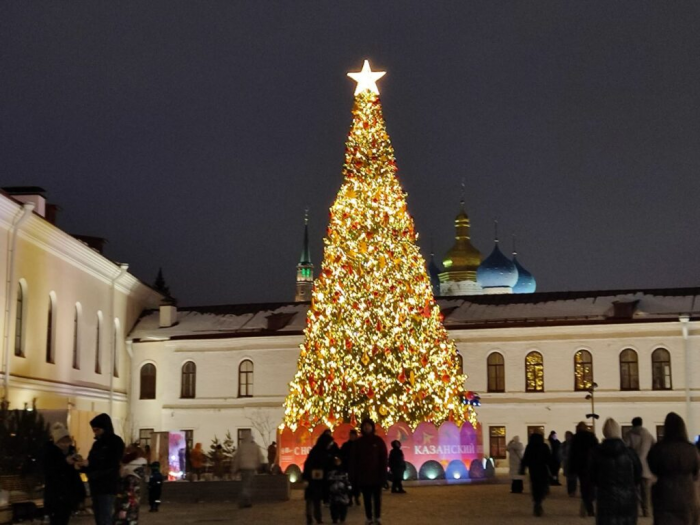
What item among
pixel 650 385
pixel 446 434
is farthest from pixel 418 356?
pixel 650 385

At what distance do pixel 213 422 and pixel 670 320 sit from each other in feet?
62.3

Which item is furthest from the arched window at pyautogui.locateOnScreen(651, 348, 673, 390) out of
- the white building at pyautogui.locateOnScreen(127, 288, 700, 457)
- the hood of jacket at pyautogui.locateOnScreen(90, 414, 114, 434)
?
the hood of jacket at pyautogui.locateOnScreen(90, 414, 114, 434)

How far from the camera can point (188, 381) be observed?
48562 millimetres

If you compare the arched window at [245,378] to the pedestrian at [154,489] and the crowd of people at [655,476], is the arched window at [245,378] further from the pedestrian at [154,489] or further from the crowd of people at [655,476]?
the crowd of people at [655,476]

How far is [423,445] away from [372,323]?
3.64 m

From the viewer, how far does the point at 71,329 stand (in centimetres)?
3997

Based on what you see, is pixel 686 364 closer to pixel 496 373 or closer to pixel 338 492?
pixel 496 373

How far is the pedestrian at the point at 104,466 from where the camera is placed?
13070 mm

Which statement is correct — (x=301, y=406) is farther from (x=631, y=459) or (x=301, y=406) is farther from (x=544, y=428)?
(x=631, y=459)

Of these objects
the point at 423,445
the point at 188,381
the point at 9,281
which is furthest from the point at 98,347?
the point at 423,445

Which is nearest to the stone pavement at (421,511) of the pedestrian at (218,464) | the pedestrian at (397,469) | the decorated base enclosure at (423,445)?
the pedestrian at (397,469)

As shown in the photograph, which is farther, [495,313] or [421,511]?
[495,313]

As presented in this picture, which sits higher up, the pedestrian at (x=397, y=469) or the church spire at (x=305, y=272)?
the church spire at (x=305, y=272)

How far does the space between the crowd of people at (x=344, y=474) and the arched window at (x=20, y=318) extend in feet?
53.3
